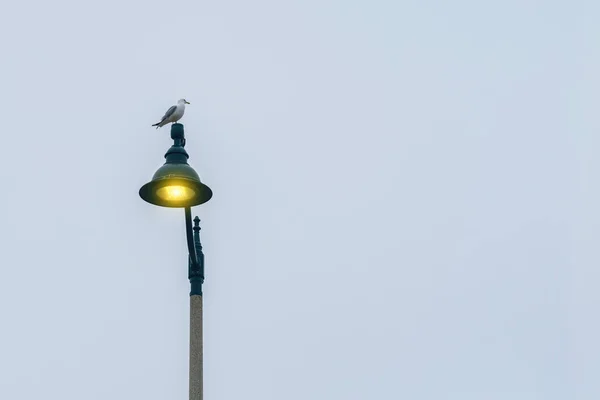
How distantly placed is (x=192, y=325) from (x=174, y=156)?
163cm

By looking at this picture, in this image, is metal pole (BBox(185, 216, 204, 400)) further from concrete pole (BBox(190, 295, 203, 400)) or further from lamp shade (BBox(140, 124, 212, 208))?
lamp shade (BBox(140, 124, 212, 208))

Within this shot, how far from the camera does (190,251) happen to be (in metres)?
10.5

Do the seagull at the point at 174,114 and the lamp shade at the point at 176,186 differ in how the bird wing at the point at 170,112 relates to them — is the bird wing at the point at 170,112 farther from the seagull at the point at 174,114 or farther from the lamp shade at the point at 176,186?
the lamp shade at the point at 176,186

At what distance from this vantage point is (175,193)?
10.6 metres

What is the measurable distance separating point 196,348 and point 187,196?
57.9 inches

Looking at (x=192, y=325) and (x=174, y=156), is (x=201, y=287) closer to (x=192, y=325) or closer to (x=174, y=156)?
(x=192, y=325)

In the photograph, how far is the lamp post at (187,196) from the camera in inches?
401

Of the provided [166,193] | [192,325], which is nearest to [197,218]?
[166,193]

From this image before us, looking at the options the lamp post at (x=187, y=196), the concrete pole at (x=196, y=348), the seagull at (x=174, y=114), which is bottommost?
the concrete pole at (x=196, y=348)

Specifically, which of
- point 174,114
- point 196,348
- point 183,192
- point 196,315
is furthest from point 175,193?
point 174,114

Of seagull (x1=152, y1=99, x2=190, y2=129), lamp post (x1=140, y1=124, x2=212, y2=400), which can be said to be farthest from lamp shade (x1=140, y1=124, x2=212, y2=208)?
seagull (x1=152, y1=99, x2=190, y2=129)

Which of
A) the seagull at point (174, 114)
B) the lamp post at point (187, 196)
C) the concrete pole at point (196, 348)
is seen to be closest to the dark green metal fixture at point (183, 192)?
the lamp post at point (187, 196)

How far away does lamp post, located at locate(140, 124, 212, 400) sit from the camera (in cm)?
1018

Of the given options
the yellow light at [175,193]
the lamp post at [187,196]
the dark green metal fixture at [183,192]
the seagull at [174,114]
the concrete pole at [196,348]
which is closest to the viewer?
the concrete pole at [196,348]
